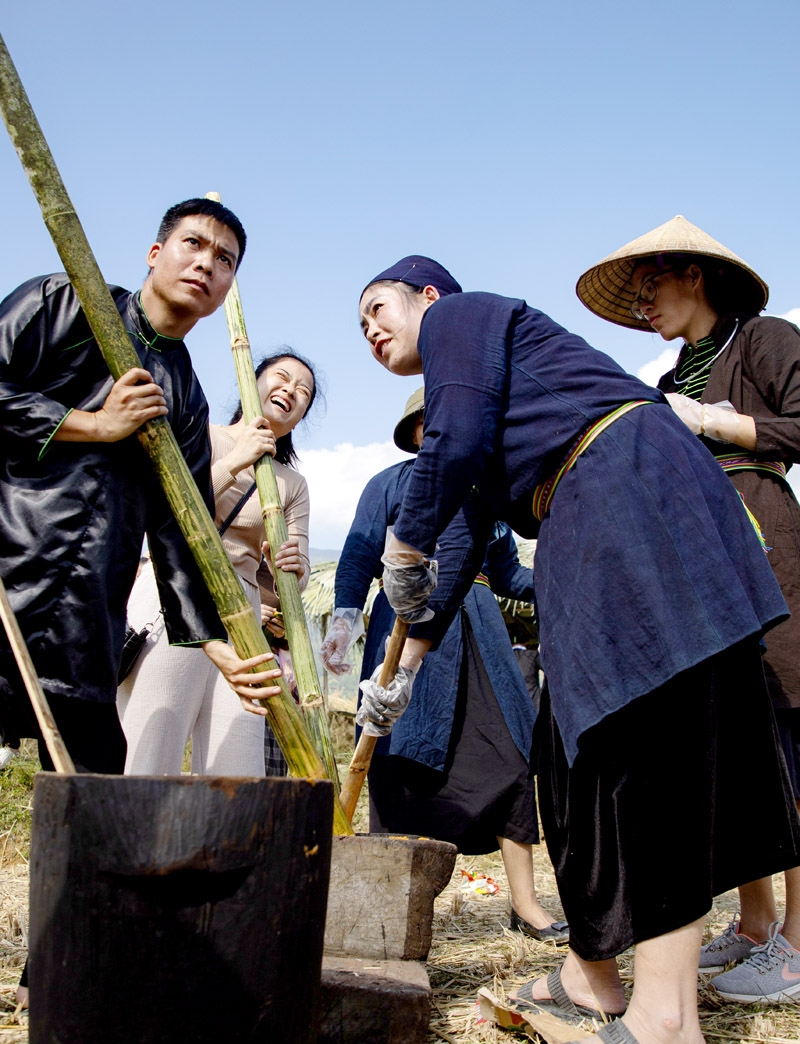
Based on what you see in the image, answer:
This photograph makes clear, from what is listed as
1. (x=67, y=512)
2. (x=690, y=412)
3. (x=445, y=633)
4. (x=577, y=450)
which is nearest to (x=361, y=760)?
(x=445, y=633)

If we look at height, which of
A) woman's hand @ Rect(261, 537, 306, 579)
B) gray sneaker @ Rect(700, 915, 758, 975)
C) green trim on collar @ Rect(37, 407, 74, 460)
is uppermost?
green trim on collar @ Rect(37, 407, 74, 460)

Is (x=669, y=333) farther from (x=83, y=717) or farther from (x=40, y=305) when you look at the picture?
(x=83, y=717)

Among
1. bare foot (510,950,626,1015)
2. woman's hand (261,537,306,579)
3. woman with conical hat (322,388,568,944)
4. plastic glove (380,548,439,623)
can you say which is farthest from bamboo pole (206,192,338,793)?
bare foot (510,950,626,1015)

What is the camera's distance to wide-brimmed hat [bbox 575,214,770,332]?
2.83 metres

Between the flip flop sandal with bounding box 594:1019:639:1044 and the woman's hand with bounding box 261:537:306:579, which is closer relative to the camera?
the flip flop sandal with bounding box 594:1019:639:1044

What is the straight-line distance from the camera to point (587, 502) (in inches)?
73.5

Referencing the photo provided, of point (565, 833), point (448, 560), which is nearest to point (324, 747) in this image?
point (448, 560)

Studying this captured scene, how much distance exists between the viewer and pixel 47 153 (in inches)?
80.7

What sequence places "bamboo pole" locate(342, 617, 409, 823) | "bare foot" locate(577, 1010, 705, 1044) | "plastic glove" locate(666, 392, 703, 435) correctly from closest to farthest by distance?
"bare foot" locate(577, 1010, 705, 1044) → "plastic glove" locate(666, 392, 703, 435) → "bamboo pole" locate(342, 617, 409, 823)

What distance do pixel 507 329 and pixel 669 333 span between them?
1.15 meters

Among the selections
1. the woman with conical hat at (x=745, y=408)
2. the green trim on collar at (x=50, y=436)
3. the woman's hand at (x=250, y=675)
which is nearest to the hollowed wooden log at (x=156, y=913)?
the woman's hand at (x=250, y=675)

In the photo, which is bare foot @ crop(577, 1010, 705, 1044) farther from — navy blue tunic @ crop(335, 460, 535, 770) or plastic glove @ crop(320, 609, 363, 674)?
plastic glove @ crop(320, 609, 363, 674)

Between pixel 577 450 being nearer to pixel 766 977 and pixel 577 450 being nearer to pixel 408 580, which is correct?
pixel 408 580

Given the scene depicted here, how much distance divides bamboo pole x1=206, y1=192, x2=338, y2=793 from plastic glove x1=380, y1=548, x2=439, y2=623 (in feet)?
1.28
